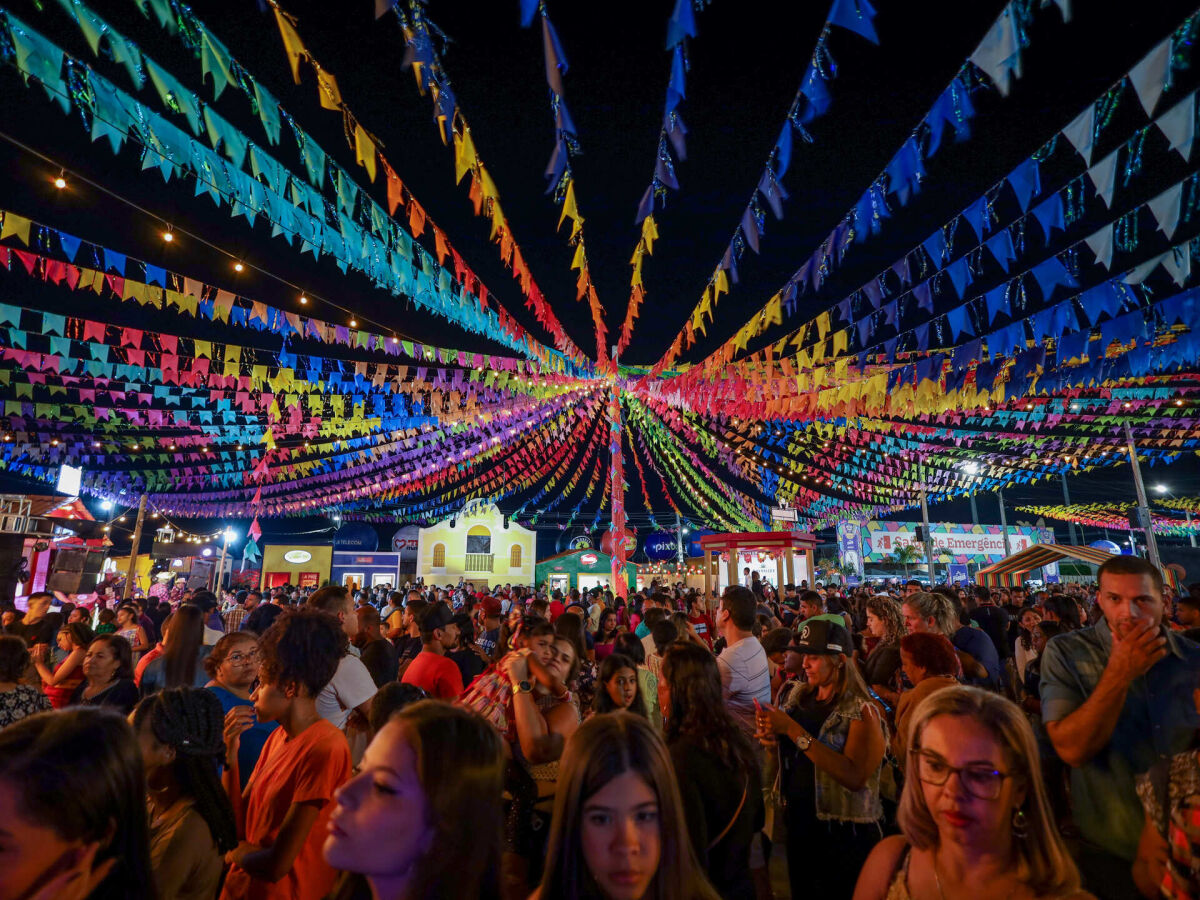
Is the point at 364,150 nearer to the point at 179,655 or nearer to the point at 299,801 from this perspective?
the point at 179,655

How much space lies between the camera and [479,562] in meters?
32.6

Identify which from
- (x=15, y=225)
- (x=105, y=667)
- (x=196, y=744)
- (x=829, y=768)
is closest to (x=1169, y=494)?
(x=829, y=768)

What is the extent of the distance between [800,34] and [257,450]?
15924mm

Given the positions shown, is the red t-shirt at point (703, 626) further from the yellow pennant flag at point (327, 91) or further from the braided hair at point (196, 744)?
the yellow pennant flag at point (327, 91)

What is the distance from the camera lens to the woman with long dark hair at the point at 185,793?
192 centimetres

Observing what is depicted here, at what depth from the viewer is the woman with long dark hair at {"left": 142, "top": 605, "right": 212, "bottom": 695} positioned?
14.4ft

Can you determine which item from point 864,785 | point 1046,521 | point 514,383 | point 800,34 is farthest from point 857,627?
point 1046,521

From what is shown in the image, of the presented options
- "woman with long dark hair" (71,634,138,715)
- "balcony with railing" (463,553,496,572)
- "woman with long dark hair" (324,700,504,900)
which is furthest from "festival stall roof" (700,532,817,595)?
"balcony with railing" (463,553,496,572)

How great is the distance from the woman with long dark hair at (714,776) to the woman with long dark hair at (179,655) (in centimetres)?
388

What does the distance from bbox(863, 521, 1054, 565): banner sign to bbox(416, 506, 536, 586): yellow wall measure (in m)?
20.3

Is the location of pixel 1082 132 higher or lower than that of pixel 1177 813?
higher

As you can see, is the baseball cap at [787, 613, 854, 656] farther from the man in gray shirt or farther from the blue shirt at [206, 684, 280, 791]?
the blue shirt at [206, 684, 280, 791]

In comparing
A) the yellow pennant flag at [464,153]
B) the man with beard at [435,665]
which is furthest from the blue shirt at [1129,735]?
the yellow pennant flag at [464,153]

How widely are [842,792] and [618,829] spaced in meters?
1.99
